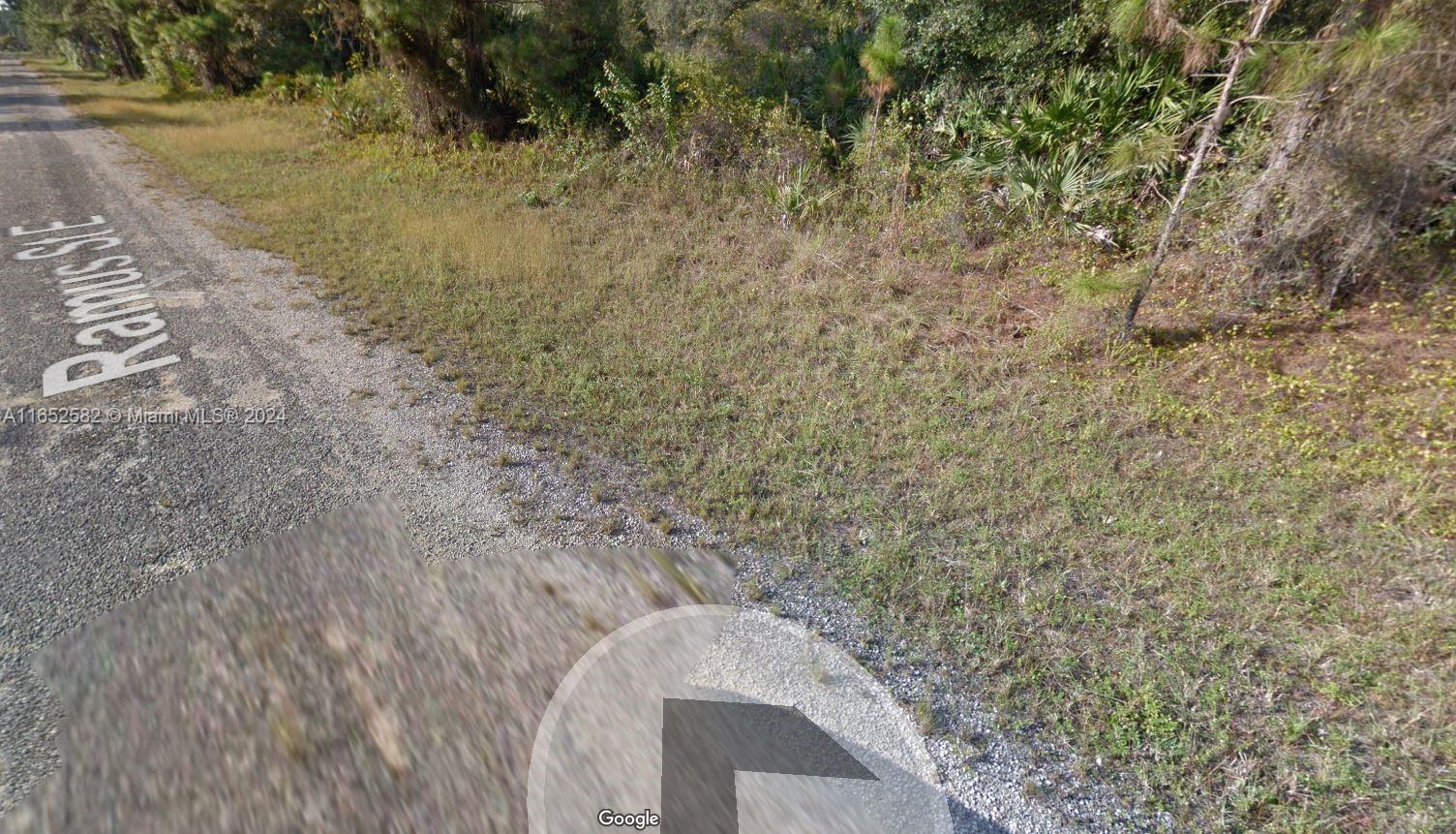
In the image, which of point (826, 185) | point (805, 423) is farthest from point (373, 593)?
point (826, 185)

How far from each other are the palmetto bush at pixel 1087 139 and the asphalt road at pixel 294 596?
20.0 feet

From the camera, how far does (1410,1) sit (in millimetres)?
4309

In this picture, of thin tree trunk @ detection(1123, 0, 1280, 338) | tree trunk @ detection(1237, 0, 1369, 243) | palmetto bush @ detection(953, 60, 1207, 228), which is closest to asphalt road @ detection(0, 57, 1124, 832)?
thin tree trunk @ detection(1123, 0, 1280, 338)

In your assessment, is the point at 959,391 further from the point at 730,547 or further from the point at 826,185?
the point at 826,185

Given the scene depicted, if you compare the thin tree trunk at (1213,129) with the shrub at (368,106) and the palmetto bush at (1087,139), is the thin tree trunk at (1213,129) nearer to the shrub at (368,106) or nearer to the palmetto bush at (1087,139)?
the palmetto bush at (1087,139)

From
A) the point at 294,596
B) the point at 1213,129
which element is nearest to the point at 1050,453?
the point at 1213,129

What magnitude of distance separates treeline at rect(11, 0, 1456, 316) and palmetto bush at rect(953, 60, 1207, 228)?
3 cm

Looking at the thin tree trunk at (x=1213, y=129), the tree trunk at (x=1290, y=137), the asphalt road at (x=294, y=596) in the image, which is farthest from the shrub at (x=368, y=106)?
the tree trunk at (x=1290, y=137)

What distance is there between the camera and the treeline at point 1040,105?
454cm

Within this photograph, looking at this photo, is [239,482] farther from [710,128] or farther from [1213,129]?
[710,128]

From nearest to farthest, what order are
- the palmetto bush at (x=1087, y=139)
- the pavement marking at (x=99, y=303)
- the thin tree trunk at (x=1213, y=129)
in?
the thin tree trunk at (x=1213, y=129)
the pavement marking at (x=99, y=303)
the palmetto bush at (x=1087, y=139)

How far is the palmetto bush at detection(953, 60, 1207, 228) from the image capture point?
20.8ft

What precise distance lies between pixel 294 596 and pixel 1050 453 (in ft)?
14.1

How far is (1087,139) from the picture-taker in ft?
22.2
